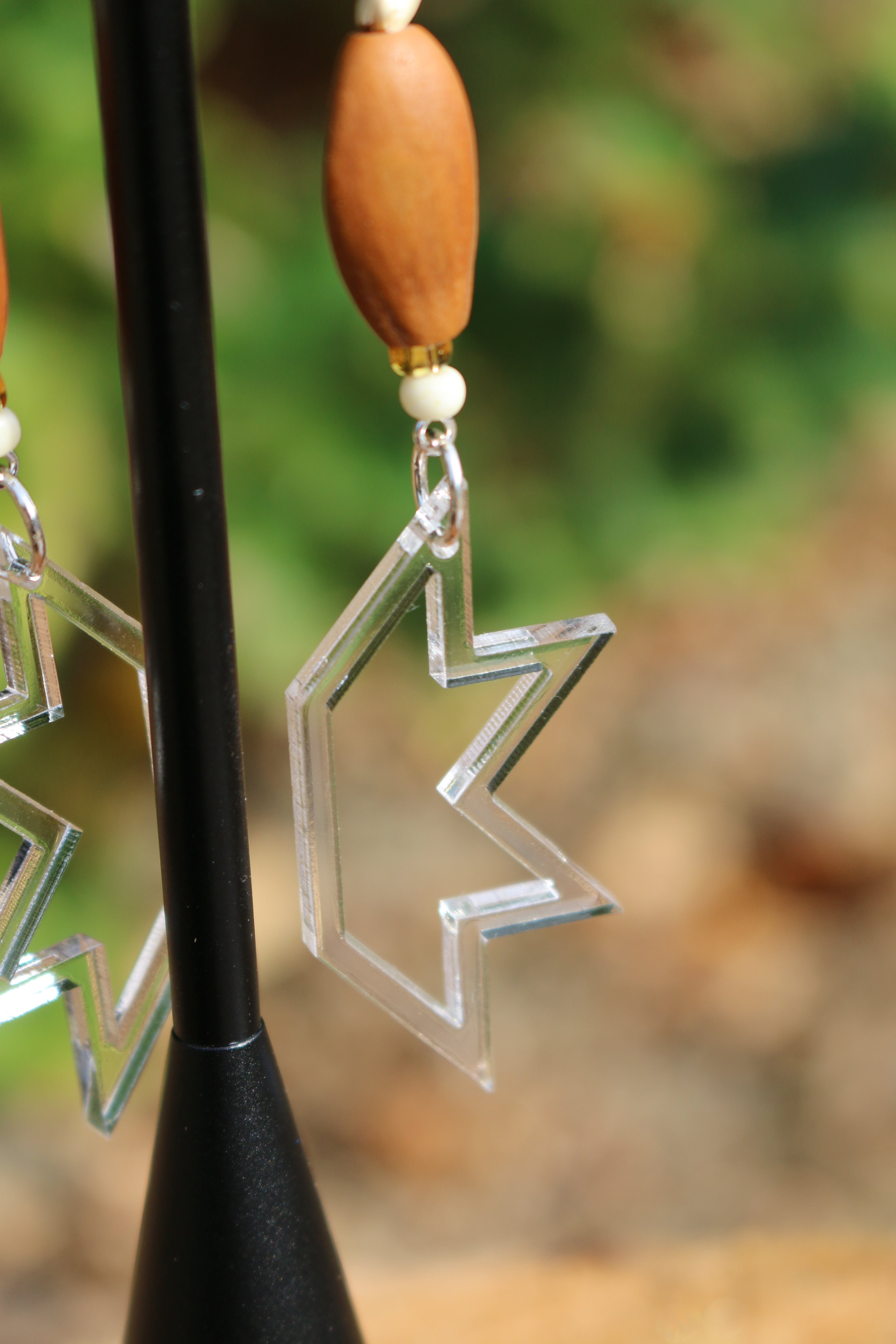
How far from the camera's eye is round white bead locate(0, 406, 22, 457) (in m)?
0.31

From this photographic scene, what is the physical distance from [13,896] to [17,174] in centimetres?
31

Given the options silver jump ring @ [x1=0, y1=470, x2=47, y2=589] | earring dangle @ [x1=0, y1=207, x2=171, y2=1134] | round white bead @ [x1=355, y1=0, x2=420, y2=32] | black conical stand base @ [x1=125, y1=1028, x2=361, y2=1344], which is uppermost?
round white bead @ [x1=355, y1=0, x2=420, y2=32]

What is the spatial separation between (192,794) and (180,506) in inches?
2.7

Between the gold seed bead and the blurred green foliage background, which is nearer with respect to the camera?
the gold seed bead

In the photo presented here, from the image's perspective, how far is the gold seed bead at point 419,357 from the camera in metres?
0.31

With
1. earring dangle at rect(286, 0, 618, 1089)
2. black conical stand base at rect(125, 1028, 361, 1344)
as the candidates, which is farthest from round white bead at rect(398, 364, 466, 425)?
black conical stand base at rect(125, 1028, 361, 1344)

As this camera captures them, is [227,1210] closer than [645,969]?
Yes

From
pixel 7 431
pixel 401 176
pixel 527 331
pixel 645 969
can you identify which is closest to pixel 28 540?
pixel 7 431

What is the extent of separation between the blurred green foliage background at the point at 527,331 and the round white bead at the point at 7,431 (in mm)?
225

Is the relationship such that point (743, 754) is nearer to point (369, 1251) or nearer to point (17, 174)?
point (369, 1251)

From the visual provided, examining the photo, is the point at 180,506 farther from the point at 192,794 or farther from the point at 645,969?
the point at 645,969

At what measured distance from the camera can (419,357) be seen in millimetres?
310

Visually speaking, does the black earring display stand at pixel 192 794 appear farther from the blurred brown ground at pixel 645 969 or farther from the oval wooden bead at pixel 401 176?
the blurred brown ground at pixel 645 969

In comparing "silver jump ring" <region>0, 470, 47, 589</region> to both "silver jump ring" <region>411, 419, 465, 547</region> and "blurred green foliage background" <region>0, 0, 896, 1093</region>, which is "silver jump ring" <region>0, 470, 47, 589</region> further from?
"blurred green foliage background" <region>0, 0, 896, 1093</region>
